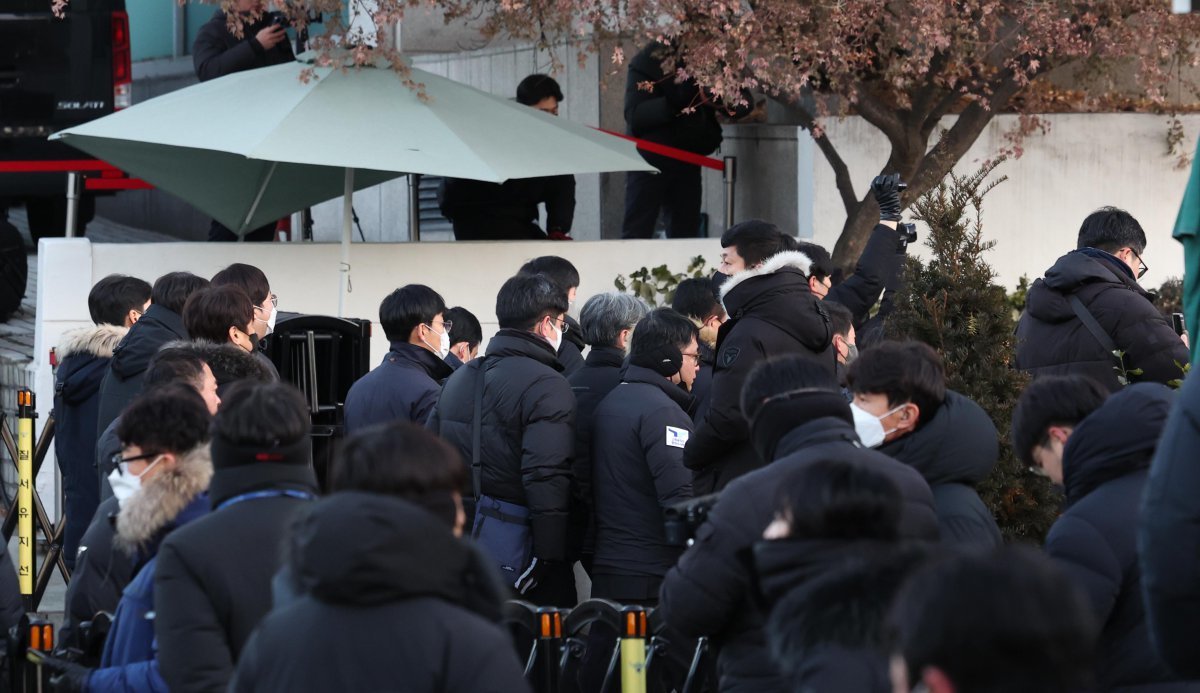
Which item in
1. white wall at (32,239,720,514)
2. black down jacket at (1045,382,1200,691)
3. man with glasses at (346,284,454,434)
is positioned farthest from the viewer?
white wall at (32,239,720,514)

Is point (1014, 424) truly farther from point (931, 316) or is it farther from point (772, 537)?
point (931, 316)

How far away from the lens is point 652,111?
1162cm

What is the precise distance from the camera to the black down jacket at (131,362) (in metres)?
6.88

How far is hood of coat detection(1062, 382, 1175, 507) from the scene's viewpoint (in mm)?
3842

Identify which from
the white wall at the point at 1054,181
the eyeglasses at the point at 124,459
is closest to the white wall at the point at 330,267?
the white wall at the point at 1054,181

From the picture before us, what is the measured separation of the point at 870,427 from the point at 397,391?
3.03 meters

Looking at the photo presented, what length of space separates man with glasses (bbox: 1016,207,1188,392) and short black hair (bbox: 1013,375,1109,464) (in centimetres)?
258

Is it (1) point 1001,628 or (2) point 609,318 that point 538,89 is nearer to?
(2) point 609,318

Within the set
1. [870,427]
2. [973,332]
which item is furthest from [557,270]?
[870,427]

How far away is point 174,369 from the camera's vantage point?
5402mm

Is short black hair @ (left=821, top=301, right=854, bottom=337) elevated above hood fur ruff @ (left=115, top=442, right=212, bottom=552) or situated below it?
above

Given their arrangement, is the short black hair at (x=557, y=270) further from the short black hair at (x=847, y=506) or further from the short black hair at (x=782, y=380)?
the short black hair at (x=847, y=506)

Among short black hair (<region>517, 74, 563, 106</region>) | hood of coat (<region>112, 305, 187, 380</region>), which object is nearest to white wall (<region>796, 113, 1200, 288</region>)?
short black hair (<region>517, 74, 563, 106</region>)

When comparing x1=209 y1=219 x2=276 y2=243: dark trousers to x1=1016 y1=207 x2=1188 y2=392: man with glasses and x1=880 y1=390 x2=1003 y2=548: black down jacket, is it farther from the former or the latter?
x1=880 y1=390 x2=1003 y2=548: black down jacket
